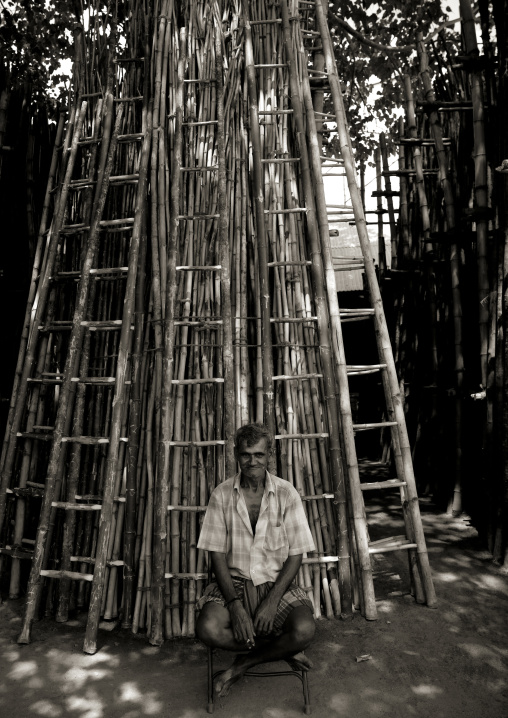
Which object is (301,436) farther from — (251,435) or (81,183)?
(81,183)

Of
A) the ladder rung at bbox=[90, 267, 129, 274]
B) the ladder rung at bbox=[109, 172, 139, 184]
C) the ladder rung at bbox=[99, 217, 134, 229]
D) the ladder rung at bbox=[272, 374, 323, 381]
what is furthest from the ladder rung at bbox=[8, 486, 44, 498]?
the ladder rung at bbox=[109, 172, 139, 184]

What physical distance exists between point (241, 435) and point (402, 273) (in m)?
5.24

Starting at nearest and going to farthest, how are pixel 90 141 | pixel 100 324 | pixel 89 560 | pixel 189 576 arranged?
1. pixel 189 576
2. pixel 89 560
3. pixel 100 324
4. pixel 90 141

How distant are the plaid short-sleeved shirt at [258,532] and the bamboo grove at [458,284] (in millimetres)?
2066

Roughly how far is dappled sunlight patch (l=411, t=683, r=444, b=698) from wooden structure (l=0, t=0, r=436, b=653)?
697mm

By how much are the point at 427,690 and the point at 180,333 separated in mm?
2507

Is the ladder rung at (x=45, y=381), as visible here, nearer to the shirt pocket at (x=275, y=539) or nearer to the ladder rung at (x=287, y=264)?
the ladder rung at (x=287, y=264)

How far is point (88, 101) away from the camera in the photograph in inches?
181

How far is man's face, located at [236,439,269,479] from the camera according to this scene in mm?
2873

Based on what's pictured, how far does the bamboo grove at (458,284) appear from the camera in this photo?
4.55 m

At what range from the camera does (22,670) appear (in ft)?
10.0

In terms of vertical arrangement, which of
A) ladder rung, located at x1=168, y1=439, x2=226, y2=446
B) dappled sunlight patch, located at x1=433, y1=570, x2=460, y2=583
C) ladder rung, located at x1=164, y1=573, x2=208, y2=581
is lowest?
dappled sunlight patch, located at x1=433, y1=570, x2=460, y2=583

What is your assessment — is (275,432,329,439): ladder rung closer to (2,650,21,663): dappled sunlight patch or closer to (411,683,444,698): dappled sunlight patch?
(411,683,444,698): dappled sunlight patch

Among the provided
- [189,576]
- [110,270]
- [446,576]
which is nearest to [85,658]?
[189,576]
